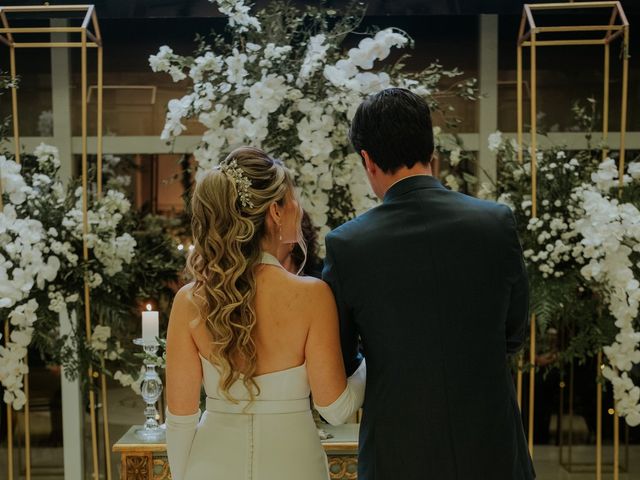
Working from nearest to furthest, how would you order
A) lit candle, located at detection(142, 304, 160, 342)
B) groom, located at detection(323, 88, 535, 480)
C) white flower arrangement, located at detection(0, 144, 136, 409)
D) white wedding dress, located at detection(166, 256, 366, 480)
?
groom, located at detection(323, 88, 535, 480) < white wedding dress, located at detection(166, 256, 366, 480) < lit candle, located at detection(142, 304, 160, 342) < white flower arrangement, located at detection(0, 144, 136, 409)

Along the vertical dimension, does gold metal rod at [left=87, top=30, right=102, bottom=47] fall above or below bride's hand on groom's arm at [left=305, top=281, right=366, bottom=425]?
above

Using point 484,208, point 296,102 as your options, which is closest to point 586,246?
point 296,102

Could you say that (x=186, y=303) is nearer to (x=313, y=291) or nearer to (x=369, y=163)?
(x=313, y=291)

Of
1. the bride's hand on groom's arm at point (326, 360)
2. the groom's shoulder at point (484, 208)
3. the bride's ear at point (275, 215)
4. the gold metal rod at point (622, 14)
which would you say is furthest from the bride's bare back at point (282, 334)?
the gold metal rod at point (622, 14)

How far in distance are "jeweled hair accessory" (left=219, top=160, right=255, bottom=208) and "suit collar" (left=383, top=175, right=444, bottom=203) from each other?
0.37 m

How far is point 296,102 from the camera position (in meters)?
2.99

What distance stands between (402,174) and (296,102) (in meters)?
1.26

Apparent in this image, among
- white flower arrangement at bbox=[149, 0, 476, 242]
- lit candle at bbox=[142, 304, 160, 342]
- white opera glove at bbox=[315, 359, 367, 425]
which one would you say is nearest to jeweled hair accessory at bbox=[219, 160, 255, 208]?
white opera glove at bbox=[315, 359, 367, 425]

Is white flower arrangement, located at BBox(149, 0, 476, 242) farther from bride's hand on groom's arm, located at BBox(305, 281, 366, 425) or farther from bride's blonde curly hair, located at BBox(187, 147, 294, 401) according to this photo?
bride's hand on groom's arm, located at BBox(305, 281, 366, 425)

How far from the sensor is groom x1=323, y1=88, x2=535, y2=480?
1.76m

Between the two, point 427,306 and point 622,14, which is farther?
point 622,14

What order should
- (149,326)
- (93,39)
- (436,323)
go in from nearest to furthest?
(436,323) → (149,326) → (93,39)

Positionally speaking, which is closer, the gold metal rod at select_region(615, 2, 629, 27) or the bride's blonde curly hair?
the bride's blonde curly hair

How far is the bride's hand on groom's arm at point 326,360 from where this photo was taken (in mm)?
1953
